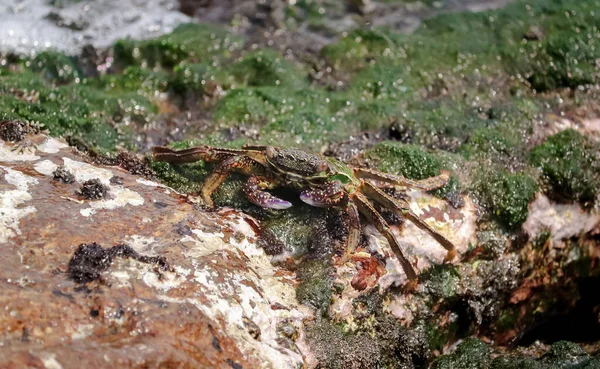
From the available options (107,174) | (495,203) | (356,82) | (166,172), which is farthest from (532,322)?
(107,174)

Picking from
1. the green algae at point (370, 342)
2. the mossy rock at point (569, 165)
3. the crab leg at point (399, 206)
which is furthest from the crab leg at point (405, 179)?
the mossy rock at point (569, 165)

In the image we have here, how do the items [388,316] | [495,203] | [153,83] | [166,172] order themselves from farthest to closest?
[153,83], [495,203], [166,172], [388,316]

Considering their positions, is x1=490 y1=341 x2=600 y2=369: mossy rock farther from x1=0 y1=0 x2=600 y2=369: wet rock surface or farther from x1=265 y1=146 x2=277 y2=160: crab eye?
x1=265 y1=146 x2=277 y2=160: crab eye

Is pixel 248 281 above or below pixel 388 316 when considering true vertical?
above

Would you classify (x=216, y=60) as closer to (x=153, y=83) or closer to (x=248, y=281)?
(x=153, y=83)

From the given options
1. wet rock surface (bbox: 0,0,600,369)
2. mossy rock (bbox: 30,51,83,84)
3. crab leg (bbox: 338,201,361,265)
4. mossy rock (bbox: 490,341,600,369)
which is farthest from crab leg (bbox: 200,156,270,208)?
mossy rock (bbox: 30,51,83,84)

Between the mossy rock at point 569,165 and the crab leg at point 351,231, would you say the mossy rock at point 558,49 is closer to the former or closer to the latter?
the mossy rock at point 569,165
